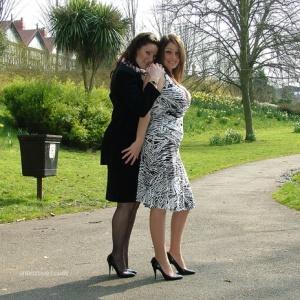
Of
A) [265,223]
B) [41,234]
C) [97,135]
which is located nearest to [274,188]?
[265,223]

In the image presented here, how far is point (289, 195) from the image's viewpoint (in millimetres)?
9461

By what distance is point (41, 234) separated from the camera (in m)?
6.52

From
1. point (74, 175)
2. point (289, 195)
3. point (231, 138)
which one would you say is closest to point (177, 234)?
point (289, 195)

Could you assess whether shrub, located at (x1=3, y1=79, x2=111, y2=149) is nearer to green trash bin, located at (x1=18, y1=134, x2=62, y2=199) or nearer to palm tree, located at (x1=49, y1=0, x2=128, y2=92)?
palm tree, located at (x1=49, y1=0, x2=128, y2=92)

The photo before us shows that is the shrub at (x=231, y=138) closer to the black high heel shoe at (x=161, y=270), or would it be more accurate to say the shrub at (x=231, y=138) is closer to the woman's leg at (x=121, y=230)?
the woman's leg at (x=121, y=230)

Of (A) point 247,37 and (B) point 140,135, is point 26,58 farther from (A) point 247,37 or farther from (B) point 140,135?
(B) point 140,135

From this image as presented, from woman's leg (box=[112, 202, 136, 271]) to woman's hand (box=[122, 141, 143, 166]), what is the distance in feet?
1.22

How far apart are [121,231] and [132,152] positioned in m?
0.66

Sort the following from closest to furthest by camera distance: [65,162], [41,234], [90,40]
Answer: [41,234]
[65,162]
[90,40]

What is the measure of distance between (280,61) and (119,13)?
7.36 metres

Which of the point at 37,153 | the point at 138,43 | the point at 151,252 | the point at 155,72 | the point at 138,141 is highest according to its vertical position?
the point at 138,43

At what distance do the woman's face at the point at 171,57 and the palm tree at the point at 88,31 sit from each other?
1920cm

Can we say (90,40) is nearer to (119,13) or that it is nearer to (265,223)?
(119,13)

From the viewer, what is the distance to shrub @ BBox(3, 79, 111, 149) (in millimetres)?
17469
